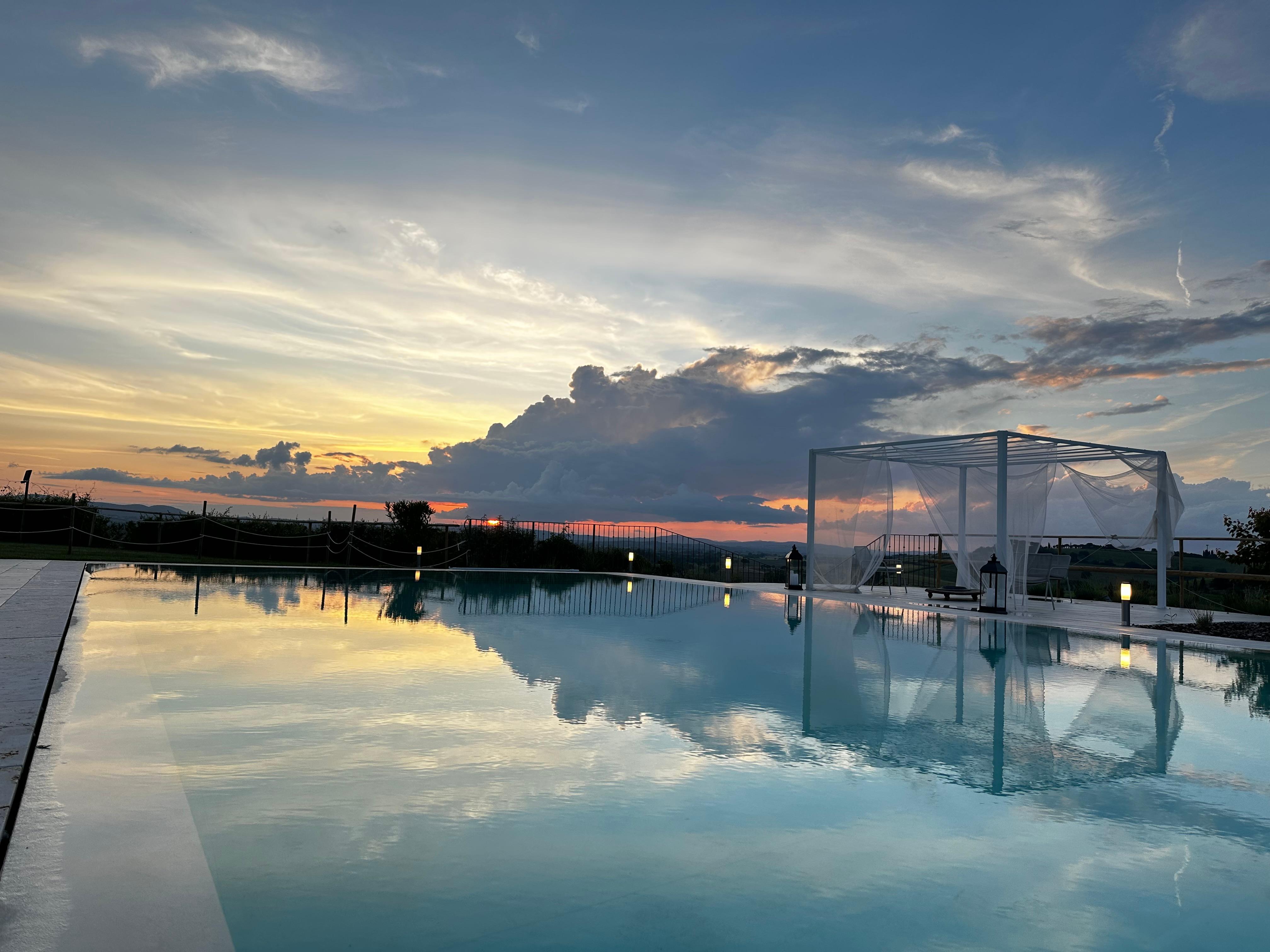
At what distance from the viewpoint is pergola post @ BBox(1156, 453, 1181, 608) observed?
12.6 meters

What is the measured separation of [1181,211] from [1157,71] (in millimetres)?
2527

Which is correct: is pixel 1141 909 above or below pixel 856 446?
below

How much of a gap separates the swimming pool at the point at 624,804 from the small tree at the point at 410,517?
43.3ft

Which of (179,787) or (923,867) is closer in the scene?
(923,867)

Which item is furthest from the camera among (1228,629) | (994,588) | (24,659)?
(994,588)

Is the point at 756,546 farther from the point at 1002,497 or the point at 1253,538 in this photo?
the point at 1253,538

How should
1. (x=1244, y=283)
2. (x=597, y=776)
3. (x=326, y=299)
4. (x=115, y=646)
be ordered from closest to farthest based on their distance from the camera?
1. (x=597, y=776)
2. (x=115, y=646)
3. (x=1244, y=283)
4. (x=326, y=299)

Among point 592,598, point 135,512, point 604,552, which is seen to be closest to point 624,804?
point 592,598

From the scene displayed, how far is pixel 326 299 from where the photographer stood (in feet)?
47.7

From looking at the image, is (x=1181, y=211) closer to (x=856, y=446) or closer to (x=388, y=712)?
(x=856, y=446)

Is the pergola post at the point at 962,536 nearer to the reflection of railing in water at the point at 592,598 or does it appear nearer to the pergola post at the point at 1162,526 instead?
the pergola post at the point at 1162,526

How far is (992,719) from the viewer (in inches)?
232

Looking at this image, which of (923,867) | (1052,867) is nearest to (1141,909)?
(1052,867)

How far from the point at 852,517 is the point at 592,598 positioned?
5.48 m
